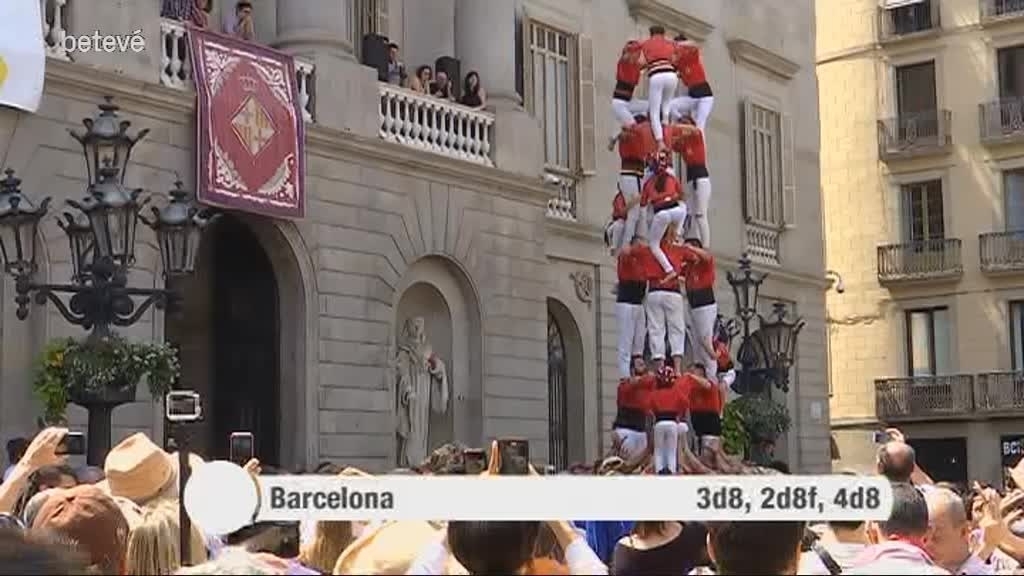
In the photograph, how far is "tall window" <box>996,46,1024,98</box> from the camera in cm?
3847

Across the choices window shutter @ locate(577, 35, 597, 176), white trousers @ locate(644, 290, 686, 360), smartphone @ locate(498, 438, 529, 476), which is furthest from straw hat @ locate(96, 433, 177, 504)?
window shutter @ locate(577, 35, 597, 176)

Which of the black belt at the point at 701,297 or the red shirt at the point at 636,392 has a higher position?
the black belt at the point at 701,297

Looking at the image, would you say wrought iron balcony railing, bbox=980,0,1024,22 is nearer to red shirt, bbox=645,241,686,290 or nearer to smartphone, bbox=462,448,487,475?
red shirt, bbox=645,241,686,290

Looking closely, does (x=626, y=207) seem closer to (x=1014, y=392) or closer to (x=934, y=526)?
(x=934, y=526)

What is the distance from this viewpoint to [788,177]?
102 ft

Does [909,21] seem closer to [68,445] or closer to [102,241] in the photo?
[102,241]

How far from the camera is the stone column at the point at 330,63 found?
62.8 ft

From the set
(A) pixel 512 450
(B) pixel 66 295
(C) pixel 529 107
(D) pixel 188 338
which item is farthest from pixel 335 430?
(A) pixel 512 450

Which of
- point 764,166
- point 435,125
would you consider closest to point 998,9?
point 764,166

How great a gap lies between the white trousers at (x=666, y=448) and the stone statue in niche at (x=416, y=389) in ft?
17.2

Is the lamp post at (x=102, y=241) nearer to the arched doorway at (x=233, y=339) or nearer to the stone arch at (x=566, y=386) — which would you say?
the arched doorway at (x=233, y=339)

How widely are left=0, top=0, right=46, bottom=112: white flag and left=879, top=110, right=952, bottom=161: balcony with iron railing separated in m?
27.2

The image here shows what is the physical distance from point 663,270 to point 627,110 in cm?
165

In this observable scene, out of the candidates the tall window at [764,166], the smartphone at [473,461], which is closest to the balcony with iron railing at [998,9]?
the tall window at [764,166]
